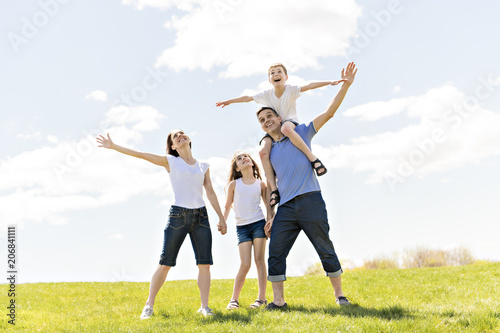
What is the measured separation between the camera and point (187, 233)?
6.91 metres

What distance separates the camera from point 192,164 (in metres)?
7.16

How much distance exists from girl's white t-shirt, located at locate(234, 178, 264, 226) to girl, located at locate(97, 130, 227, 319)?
68 centimetres

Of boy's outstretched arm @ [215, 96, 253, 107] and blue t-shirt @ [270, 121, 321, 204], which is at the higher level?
boy's outstretched arm @ [215, 96, 253, 107]

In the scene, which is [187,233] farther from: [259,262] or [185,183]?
[259,262]

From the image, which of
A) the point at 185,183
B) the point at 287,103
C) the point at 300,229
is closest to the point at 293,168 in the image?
the point at 300,229

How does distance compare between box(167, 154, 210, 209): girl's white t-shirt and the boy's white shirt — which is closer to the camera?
box(167, 154, 210, 209): girl's white t-shirt

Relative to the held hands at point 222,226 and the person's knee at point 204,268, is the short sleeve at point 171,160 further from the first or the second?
the person's knee at point 204,268

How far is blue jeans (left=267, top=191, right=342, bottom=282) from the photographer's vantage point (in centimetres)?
654

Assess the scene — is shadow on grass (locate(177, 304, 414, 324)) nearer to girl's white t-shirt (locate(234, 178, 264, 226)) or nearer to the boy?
girl's white t-shirt (locate(234, 178, 264, 226))

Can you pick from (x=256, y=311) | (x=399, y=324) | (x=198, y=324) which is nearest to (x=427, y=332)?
(x=399, y=324)

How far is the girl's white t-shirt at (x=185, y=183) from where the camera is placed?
689cm

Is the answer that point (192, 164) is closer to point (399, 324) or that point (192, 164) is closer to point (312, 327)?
point (312, 327)

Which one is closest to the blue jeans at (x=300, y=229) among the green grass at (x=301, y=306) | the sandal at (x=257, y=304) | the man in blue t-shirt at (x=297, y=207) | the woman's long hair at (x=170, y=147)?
the man in blue t-shirt at (x=297, y=207)

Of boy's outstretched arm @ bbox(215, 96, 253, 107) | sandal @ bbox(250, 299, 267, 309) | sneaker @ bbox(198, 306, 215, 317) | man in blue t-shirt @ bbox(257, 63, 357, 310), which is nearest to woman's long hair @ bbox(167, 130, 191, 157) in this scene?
boy's outstretched arm @ bbox(215, 96, 253, 107)
